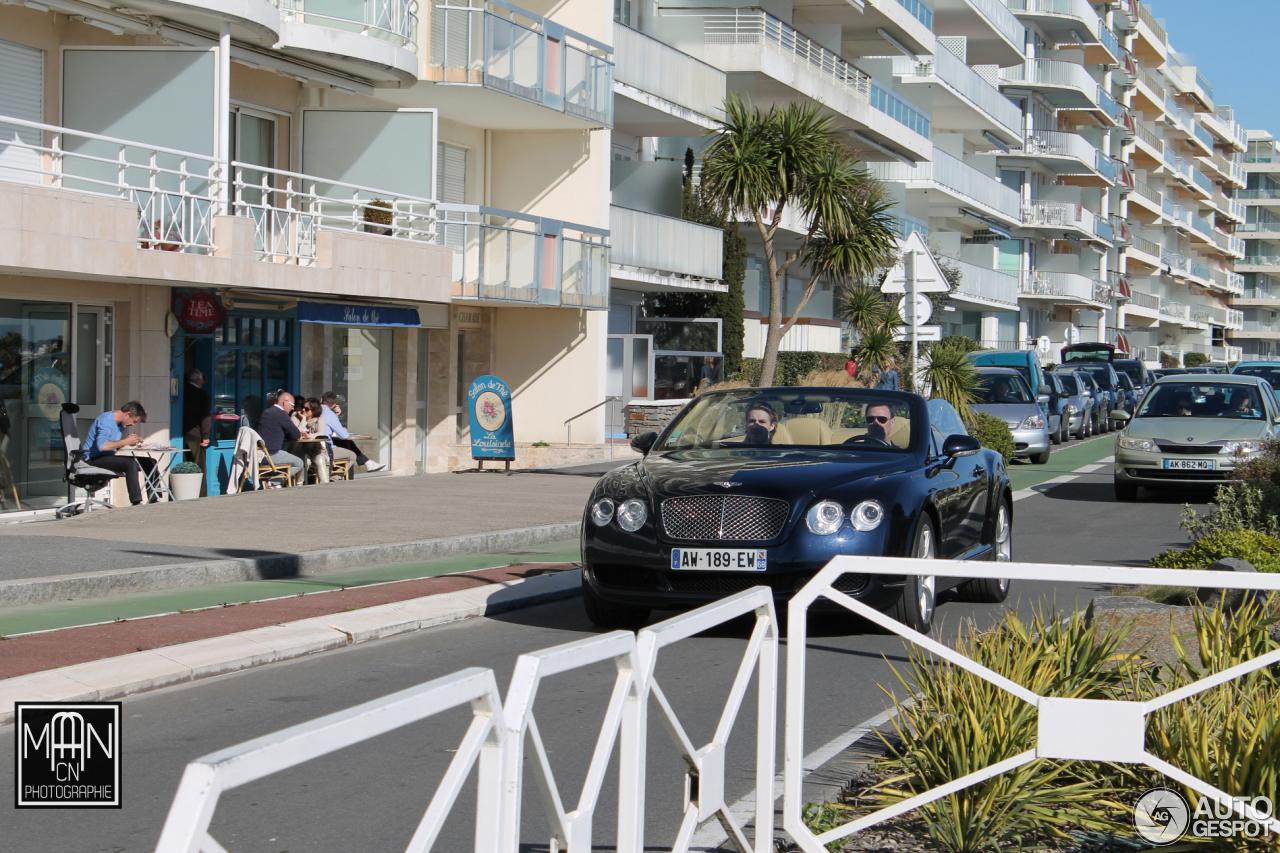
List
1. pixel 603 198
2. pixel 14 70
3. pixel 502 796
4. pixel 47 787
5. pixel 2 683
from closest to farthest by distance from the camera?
pixel 502 796 → pixel 47 787 → pixel 2 683 → pixel 14 70 → pixel 603 198

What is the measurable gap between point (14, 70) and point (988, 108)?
166 ft

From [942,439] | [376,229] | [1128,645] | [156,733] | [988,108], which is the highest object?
[988,108]

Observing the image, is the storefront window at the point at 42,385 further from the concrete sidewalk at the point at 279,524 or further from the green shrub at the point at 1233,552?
the green shrub at the point at 1233,552

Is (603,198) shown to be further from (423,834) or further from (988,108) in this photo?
(988,108)

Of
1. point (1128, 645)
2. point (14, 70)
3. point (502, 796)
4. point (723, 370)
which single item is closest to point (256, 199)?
point (14, 70)

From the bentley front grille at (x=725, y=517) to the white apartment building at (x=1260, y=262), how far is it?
139m

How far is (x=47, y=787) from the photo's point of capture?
5.57m

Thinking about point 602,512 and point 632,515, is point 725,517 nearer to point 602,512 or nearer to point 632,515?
point 632,515

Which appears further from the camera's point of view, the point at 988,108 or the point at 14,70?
the point at 988,108

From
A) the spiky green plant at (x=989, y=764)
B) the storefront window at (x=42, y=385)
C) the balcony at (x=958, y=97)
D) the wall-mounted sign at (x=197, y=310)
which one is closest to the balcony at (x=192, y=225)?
the wall-mounted sign at (x=197, y=310)

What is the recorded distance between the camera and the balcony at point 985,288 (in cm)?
5850

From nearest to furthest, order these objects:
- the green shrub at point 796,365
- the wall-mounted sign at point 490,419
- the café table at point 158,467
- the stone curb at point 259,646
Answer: the stone curb at point 259,646
the café table at point 158,467
the wall-mounted sign at point 490,419
the green shrub at point 796,365

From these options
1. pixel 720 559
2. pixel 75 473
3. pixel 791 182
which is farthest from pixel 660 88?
pixel 720 559

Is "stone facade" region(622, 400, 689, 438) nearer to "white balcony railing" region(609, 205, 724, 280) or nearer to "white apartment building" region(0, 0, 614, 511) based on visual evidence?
"white apartment building" region(0, 0, 614, 511)
